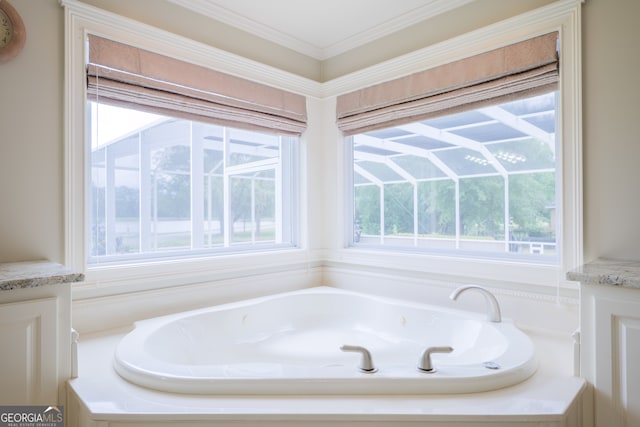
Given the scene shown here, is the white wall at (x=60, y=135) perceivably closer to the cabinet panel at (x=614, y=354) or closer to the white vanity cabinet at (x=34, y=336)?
the white vanity cabinet at (x=34, y=336)

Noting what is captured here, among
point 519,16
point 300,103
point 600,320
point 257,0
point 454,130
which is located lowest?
point 600,320

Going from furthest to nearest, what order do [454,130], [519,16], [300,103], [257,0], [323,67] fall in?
[323,67] → [300,103] → [454,130] → [257,0] → [519,16]

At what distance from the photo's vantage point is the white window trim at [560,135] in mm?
1841

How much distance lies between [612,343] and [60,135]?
8.13 ft

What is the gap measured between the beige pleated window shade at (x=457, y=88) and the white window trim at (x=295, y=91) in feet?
0.18

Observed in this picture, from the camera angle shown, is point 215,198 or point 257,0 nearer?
point 257,0

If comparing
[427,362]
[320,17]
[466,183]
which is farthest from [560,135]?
[320,17]

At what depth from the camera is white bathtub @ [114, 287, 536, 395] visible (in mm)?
1321

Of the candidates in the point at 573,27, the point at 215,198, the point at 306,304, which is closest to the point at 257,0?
the point at 215,198

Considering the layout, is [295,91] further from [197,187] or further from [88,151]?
[88,151]

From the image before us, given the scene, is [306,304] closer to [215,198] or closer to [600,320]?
[215,198]

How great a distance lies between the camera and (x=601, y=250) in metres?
1.79

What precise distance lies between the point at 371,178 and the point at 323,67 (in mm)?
1003

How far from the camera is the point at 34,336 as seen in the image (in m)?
1.35
